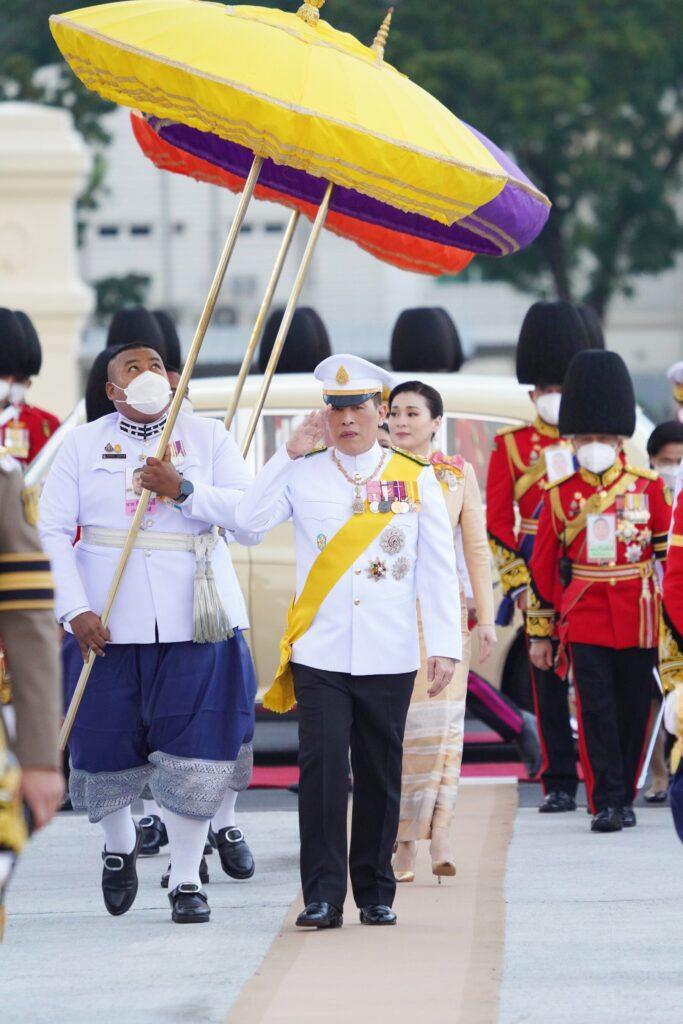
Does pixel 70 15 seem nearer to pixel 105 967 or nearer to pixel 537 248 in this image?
pixel 105 967

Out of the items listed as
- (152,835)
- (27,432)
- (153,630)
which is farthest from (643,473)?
(27,432)

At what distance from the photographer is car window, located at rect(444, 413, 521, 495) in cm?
1157

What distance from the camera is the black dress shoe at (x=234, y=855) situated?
27.3ft

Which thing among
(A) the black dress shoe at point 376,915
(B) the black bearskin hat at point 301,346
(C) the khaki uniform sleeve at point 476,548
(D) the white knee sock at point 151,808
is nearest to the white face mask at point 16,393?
(B) the black bearskin hat at point 301,346

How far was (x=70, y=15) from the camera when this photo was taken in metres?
7.38

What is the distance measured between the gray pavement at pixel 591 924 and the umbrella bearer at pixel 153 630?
1031 mm

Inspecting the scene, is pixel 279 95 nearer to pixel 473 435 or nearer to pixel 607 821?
pixel 607 821

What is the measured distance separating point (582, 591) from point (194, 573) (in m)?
2.53

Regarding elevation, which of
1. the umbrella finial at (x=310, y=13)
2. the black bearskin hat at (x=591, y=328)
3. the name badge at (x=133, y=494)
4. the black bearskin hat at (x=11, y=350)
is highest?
the umbrella finial at (x=310, y=13)

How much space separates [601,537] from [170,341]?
310cm

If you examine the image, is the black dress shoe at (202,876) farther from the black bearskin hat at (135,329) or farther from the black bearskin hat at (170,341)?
the black bearskin hat at (135,329)

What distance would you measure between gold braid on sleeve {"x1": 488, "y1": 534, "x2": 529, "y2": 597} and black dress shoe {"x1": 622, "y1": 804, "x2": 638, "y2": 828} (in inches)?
47.8

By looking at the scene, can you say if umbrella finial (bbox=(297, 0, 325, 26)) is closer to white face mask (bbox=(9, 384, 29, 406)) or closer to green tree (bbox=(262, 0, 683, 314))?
white face mask (bbox=(9, 384, 29, 406))

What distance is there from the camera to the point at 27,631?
4.81m
